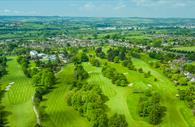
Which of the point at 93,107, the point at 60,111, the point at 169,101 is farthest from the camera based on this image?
the point at 169,101

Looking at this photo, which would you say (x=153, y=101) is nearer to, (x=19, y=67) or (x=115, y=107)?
(x=115, y=107)

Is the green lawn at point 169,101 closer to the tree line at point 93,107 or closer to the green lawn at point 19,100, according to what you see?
the tree line at point 93,107

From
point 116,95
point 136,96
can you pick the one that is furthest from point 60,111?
point 136,96

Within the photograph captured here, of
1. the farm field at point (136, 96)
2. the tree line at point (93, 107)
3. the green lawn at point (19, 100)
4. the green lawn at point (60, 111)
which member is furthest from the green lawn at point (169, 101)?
the green lawn at point (19, 100)

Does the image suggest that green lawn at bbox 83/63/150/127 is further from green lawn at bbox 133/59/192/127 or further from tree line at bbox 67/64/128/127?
green lawn at bbox 133/59/192/127

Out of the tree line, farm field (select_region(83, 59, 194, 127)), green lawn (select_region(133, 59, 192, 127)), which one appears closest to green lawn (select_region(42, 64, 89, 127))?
the tree line

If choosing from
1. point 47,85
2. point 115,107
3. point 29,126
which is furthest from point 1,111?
point 115,107

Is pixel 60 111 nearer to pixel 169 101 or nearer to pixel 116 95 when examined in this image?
pixel 116 95

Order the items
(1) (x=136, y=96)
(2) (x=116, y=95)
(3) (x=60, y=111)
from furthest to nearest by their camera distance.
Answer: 1. (2) (x=116, y=95)
2. (1) (x=136, y=96)
3. (3) (x=60, y=111)
